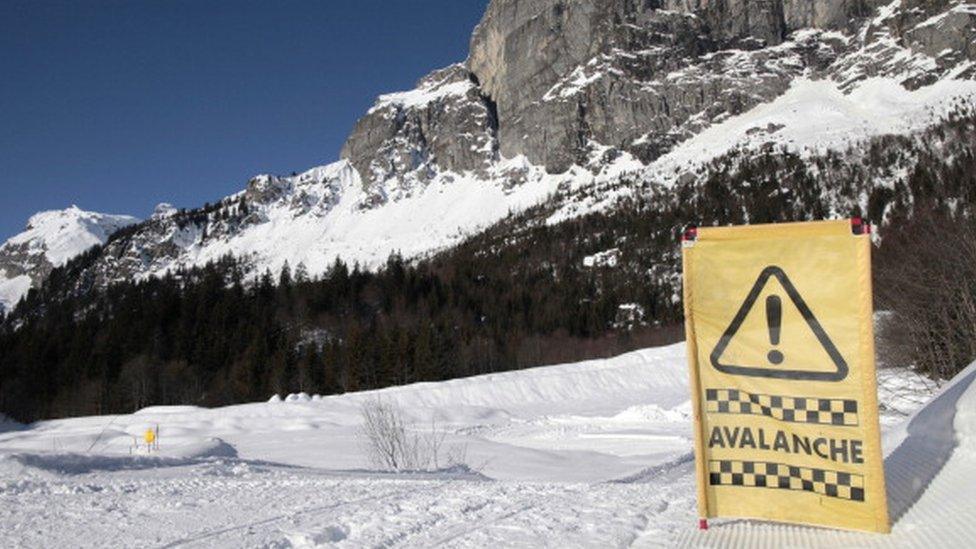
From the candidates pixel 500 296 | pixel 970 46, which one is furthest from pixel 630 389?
pixel 970 46

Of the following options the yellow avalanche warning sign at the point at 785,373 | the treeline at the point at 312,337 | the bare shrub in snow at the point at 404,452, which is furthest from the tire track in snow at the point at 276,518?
the treeline at the point at 312,337

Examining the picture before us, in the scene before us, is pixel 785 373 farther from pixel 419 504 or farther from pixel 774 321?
pixel 419 504

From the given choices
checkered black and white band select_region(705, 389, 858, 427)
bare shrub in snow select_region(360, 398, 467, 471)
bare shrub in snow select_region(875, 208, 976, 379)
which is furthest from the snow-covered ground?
bare shrub in snow select_region(875, 208, 976, 379)

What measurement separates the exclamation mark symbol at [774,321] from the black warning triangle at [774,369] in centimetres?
7

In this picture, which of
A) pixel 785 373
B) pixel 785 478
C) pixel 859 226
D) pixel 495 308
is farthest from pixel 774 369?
pixel 495 308

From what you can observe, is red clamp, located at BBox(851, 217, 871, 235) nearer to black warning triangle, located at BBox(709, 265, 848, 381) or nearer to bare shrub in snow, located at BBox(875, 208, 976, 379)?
black warning triangle, located at BBox(709, 265, 848, 381)

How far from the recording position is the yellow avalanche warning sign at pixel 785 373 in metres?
3.91

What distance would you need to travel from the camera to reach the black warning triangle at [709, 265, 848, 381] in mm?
3967

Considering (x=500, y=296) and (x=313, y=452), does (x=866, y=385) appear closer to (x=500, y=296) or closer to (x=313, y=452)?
(x=313, y=452)

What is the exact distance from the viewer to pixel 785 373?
161 inches

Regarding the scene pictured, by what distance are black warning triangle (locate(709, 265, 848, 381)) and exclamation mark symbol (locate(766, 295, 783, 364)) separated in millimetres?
66

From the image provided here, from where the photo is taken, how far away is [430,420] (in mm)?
30453

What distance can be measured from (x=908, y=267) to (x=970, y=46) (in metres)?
210

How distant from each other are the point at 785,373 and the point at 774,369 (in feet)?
0.21
